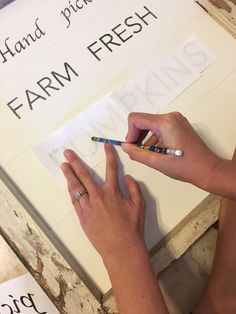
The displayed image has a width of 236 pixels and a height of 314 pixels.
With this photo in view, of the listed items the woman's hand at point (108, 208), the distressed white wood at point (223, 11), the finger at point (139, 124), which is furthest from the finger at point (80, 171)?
the distressed white wood at point (223, 11)

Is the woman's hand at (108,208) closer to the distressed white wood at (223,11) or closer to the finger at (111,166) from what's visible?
the finger at (111,166)

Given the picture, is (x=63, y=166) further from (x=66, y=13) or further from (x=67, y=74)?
(x=66, y=13)

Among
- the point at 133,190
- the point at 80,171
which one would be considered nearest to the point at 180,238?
the point at 133,190

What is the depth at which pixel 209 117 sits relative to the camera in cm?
85

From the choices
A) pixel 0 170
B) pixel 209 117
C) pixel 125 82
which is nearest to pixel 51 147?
pixel 0 170

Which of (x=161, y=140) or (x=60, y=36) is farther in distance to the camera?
(x=60, y=36)

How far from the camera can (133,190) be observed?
2.52 feet

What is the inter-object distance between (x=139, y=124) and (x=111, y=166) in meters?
0.11

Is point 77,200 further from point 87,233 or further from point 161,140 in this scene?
point 161,140

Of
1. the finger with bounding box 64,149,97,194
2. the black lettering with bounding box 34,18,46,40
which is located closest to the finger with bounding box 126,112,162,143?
the finger with bounding box 64,149,97,194

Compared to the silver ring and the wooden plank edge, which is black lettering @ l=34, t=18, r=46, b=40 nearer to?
the silver ring

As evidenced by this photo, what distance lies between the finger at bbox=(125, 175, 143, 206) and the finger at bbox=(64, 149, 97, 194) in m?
0.07

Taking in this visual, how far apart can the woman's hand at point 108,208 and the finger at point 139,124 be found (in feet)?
0.20

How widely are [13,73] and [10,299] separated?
49 centimetres
